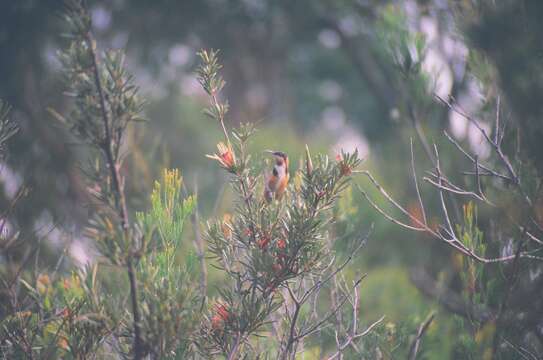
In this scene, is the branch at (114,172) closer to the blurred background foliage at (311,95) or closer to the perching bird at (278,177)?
the blurred background foliage at (311,95)

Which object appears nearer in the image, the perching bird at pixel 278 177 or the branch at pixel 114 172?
the branch at pixel 114 172

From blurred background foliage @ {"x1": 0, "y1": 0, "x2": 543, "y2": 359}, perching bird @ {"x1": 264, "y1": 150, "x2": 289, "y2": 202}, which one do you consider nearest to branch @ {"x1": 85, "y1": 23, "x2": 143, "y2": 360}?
blurred background foliage @ {"x1": 0, "y1": 0, "x2": 543, "y2": 359}

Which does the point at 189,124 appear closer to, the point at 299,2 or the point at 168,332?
the point at 299,2

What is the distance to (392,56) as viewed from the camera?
10.7ft

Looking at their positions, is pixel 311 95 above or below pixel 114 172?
above

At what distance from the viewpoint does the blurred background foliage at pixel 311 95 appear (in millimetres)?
3053

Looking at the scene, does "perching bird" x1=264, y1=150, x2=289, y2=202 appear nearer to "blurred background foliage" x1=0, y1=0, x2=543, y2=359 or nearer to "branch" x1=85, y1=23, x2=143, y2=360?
"blurred background foliage" x1=0, y1=0, x2=543, y2=359

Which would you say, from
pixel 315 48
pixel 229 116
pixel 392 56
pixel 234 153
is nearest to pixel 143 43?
pixel 229 116

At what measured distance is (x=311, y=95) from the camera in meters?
12.6

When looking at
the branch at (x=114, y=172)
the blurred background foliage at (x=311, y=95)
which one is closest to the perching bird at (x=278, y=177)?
the blurred background foliage at (x=311, y=95)

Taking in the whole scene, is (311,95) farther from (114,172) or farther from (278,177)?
(114,172)

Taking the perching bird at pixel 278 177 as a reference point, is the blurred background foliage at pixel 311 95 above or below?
above

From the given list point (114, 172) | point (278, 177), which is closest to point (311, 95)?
point (278, 177)

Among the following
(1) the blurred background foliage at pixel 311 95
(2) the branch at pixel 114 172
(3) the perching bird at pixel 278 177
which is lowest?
(2) the branch at pixel 114 172
